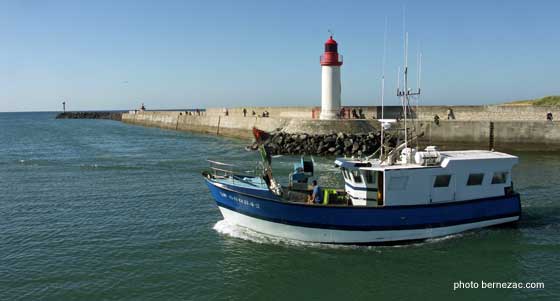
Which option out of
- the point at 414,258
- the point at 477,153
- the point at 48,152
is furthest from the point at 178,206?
the point at 48,152

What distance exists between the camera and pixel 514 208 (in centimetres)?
1367

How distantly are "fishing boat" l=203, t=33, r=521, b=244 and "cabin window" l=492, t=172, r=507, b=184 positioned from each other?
3 centimetres

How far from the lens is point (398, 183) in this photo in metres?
12.4

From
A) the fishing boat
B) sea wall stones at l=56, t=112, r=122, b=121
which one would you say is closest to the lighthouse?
the fishing boat

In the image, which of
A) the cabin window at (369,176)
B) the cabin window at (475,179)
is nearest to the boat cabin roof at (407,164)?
the cabin window at (369,176)

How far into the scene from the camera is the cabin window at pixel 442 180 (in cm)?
1280

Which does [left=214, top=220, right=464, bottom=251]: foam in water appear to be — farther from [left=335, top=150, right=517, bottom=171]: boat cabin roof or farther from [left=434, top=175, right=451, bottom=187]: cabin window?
[left=335, top=150, right=517, bottom=171]: boat cabin roof

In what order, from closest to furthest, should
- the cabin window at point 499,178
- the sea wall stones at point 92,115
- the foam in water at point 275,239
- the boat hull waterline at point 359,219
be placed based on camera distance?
the boat hull waterline at point 359,219 → the foam in water at point 275,239 → the cabin window at point 499,178 → the sea wall stones at point 92,115

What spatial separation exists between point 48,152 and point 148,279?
95.8 ft

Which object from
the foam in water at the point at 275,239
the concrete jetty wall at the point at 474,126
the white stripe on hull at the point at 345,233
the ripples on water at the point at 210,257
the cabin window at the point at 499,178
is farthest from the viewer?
the concrete jetty wall at the point at 474,126

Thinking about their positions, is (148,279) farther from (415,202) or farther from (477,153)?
(477,153)

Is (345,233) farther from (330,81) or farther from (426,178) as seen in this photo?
(330,81)

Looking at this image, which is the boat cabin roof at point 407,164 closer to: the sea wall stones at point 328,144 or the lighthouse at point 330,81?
the sea wall stones at point 328,144

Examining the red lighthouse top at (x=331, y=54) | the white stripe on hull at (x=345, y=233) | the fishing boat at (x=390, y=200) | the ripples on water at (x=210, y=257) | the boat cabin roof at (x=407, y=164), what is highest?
the red lighthouse top at (x=331, y=54)
